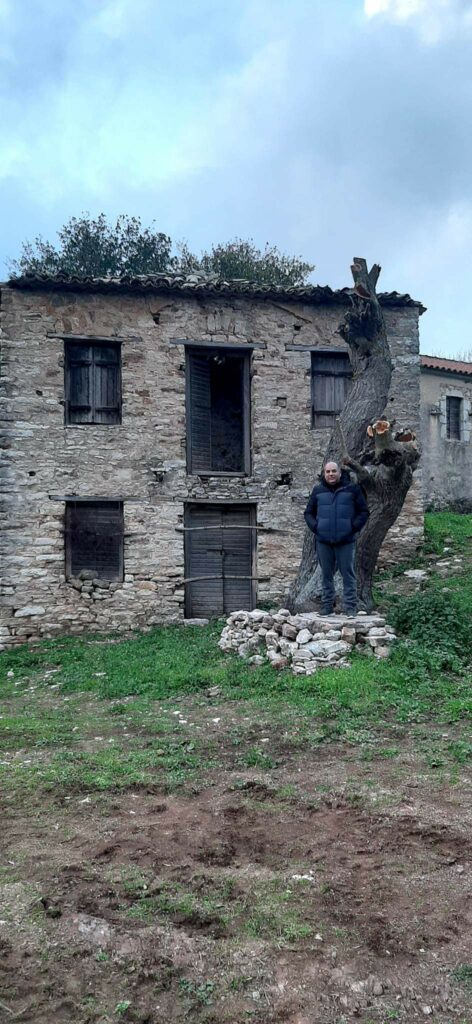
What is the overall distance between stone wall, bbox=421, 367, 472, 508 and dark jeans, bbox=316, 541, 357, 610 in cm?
1182

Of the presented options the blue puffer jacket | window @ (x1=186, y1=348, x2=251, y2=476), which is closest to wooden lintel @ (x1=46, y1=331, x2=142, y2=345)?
window @ (x1=186, y1=348, x2=251, y2=476)

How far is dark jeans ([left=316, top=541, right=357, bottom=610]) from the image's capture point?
820cm

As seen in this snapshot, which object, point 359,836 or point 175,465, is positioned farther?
point 175,465

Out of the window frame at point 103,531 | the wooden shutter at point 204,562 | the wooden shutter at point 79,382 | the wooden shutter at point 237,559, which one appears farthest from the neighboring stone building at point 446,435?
the wooden shutter at point 79,382

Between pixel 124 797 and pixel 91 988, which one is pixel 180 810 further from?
pixel 91 988

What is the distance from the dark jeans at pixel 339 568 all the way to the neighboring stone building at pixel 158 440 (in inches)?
155

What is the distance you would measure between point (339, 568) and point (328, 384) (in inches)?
212

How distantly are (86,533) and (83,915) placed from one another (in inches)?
363

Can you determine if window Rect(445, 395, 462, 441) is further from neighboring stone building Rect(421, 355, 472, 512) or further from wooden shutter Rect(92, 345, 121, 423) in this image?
wooden shutter Rect(92, 345, 121, 423)

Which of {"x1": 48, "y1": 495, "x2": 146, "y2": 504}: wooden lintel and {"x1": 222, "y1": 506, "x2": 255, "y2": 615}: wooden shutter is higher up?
{"x1": 48, "y1": 495, "x2": 146, "y2": 504}: wooden lintel

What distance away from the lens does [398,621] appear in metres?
8.31

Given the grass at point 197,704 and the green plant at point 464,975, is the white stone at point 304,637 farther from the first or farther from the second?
the green plant at point 464,975

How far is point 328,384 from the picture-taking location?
1275 centimetres

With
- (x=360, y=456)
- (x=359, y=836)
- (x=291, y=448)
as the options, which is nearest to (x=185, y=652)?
(x=360, y=456)
